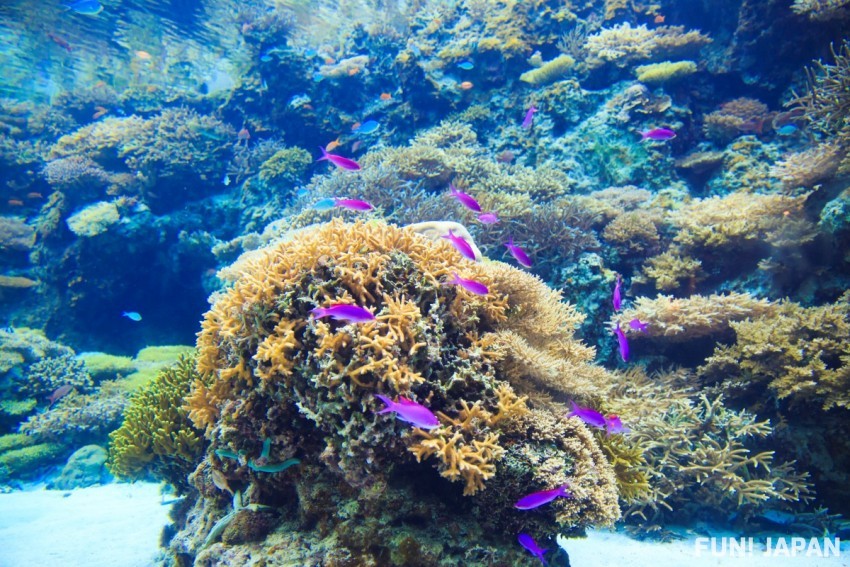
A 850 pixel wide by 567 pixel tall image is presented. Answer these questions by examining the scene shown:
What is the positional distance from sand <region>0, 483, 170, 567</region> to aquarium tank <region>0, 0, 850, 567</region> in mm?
50

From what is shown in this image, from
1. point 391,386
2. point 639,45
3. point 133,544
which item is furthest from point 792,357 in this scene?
point 639,45

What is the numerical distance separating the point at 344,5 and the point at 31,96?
22.0 metres

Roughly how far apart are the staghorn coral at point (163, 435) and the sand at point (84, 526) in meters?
0.77

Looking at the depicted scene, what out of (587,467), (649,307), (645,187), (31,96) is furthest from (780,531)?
(31,96)

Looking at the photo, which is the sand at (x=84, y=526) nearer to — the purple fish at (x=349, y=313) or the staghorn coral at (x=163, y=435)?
the staghorn coral at (x=163, y=435)

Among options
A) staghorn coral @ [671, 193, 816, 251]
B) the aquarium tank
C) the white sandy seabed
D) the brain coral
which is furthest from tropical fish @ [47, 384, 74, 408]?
staghorn coral @ [671, 193, 816, 251]

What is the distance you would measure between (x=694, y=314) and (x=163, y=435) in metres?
6.15

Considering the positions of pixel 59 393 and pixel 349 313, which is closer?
→ pixel 349 313

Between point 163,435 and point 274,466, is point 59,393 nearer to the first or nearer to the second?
point 163,435

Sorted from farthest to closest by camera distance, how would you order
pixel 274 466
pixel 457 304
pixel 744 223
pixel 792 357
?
pixel 744 223 → pixel 792 357 → pixel 457 304 → pixel 274 466

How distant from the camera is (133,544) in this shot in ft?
14.3

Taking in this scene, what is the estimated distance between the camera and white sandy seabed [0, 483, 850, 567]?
11.8 ft

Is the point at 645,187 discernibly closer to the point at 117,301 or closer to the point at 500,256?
the point at 500,256

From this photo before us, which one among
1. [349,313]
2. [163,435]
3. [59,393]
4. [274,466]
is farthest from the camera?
[59,393]
